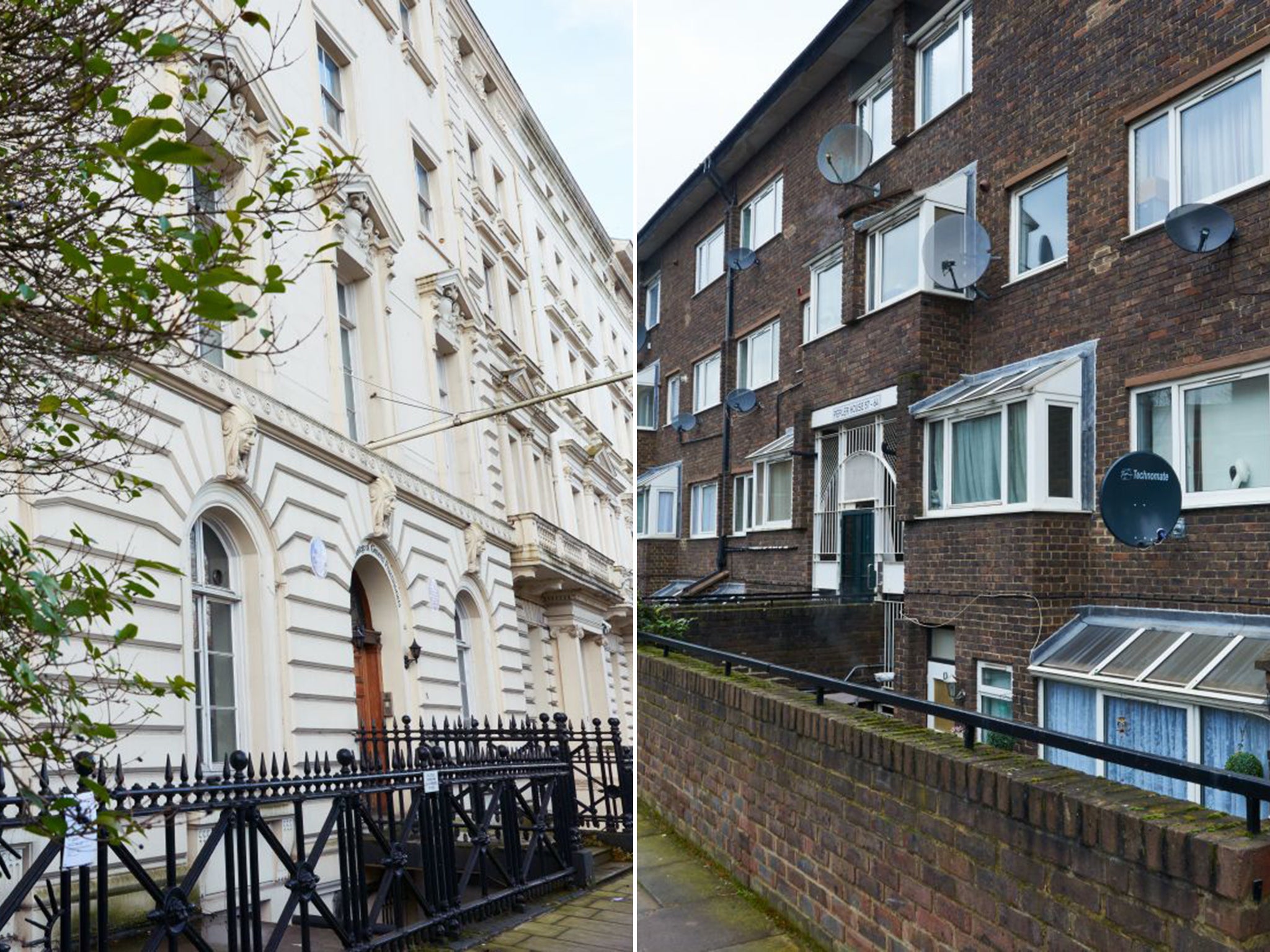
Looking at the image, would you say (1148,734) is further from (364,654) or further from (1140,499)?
(364,654)

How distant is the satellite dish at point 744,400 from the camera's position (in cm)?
300

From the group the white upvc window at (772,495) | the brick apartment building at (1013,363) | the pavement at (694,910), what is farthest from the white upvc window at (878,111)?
the pavement at (694,910)

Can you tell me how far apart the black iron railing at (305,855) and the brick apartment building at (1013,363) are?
110cm

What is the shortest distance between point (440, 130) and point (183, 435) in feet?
4.90

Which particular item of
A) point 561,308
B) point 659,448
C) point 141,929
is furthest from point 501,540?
point 141,929

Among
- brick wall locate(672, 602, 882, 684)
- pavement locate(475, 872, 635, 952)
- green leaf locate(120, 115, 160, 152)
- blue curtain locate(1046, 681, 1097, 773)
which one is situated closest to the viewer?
green leaf locate(120, 115, 160, 152)

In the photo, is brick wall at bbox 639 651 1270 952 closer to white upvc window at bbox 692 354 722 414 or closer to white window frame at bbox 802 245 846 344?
white upvc window at bbox 692 354 722 414

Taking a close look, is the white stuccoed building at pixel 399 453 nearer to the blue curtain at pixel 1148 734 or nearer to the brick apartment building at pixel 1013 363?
the brick apartment building at pixel 1013 363

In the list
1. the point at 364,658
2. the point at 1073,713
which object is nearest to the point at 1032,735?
the point at 1073,713

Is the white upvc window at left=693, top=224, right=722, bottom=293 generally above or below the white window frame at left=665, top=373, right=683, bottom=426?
above

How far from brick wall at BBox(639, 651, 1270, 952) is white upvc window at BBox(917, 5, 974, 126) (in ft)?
4.71

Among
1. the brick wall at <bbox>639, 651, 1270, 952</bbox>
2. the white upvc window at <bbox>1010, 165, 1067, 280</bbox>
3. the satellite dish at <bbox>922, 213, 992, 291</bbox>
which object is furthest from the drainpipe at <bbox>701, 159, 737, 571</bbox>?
the white upvc window at <bbox>1010, 165, 1067, 280</bbox>

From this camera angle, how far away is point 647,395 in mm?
3352

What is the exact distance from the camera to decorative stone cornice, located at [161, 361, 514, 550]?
7.95 ft
